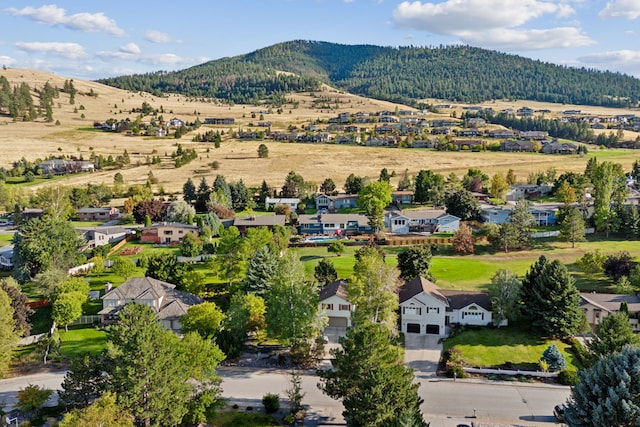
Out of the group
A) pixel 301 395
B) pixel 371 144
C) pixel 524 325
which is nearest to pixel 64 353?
pixel 301 395

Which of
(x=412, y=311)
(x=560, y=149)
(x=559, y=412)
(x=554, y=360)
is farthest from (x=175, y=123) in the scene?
(x=559, y=412)

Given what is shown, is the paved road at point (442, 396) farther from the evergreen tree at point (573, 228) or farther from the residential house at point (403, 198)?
the residential house at point (403, 198)

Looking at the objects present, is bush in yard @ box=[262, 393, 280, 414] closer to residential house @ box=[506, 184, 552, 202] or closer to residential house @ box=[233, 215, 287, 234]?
residential house @ box=[233, 215, 287, 234]

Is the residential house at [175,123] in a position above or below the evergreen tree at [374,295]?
above

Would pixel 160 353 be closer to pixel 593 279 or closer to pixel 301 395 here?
pixel 301 395

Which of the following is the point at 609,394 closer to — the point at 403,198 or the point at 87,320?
the point at 87,320

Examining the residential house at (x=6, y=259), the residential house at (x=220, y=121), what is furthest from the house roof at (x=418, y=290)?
the residential house at (x=220, y=121)
